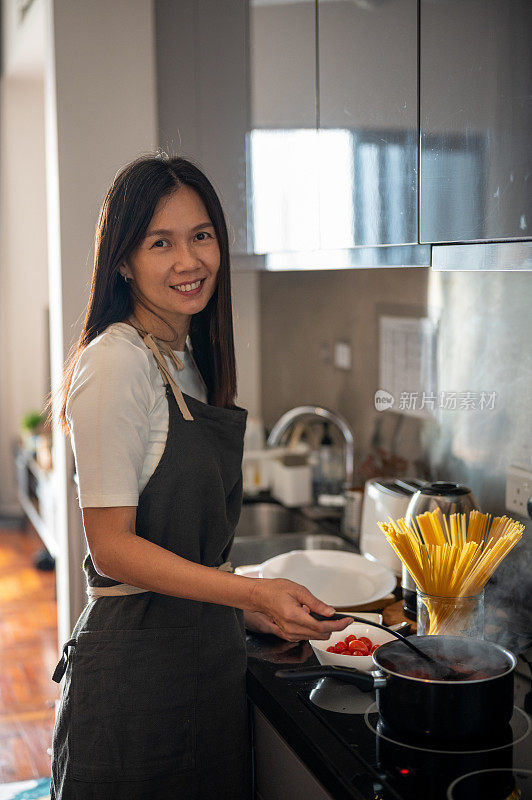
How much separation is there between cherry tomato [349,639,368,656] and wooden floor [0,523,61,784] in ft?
5.37

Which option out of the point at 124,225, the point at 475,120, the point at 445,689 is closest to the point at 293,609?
the point at 445,689

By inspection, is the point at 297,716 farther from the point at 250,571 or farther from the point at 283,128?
the point at 283,128

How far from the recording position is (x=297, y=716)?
4.37 feet

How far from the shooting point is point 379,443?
257 cm

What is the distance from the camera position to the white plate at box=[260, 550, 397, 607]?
1.88 m

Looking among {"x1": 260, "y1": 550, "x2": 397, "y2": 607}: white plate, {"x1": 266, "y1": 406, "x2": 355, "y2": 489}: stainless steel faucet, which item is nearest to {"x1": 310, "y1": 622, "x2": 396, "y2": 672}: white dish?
{"x1": 260, "y1": 550, "x2": 397, "y2": 607}: white plate

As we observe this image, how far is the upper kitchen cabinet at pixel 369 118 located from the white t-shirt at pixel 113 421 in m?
0.50

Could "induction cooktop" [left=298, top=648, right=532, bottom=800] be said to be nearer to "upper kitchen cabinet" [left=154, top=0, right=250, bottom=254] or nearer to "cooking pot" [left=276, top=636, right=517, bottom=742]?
"cooking pot" [left=276, top=636, right=517, bottom=742]

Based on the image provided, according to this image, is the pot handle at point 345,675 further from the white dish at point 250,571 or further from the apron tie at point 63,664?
the white dish at point 250,571

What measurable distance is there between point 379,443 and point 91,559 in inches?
50.4

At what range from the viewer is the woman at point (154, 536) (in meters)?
1.39

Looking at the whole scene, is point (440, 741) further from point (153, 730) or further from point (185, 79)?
point (185, 79)

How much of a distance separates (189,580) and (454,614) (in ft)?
1.48

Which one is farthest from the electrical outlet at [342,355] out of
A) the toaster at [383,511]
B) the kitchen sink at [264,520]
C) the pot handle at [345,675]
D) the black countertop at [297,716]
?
the pot handle at [345,675]
